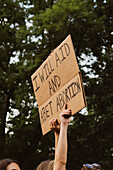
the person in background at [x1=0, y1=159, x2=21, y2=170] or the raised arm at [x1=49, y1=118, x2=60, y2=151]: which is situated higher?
the raised arm at [x1=49, y1=118, x2=60, y2=151]

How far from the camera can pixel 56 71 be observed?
2.80 m

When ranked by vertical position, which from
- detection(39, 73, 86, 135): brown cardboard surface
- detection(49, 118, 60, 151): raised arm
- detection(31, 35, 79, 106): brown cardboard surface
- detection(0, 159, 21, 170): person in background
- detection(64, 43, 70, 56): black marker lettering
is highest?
detection(64, 43, 70, 56): black marker lettering

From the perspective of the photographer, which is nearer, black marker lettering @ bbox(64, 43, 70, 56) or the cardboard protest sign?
the cardboard protest sign

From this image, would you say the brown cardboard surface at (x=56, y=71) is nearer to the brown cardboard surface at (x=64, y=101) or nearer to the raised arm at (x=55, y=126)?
the brown cardboard surface at (x=64, y=101)

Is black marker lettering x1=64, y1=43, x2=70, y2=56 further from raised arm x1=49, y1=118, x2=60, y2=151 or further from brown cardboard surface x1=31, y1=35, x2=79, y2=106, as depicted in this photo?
raised arm x1=49, y1=118, x2=60, y2=151

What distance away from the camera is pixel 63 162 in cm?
218

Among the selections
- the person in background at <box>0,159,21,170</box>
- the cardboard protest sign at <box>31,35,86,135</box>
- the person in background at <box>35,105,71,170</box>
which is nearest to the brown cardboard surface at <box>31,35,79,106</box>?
the cardboard protest sign at <box>31,35,86,135</box>

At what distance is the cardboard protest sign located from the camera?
248 cm

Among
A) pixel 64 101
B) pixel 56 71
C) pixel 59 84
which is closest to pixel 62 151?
pixel 64 101

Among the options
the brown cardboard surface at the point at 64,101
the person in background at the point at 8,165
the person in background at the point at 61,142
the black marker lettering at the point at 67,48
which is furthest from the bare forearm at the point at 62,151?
the black marker lettering at the point at 67,48

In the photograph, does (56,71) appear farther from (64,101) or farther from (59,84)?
(64,101)

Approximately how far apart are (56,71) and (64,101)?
0.28 metres

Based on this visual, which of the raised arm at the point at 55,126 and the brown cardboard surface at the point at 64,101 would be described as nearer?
the brown cardboard surface at the point at 64,101

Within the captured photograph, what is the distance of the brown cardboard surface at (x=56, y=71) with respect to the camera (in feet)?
8.52
